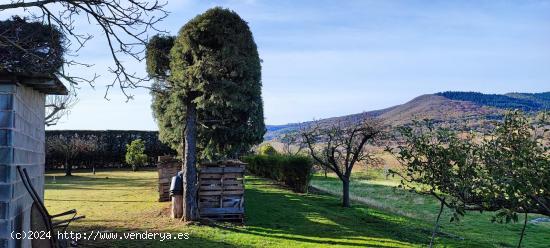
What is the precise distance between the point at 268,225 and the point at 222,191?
1.40 metres

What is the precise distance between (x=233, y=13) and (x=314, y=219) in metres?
5.88

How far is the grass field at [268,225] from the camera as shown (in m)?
9.48

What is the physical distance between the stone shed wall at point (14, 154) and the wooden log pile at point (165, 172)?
8.90 meters

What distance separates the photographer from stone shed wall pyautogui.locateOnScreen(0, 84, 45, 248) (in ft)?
14.7

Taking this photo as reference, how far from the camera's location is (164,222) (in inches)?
440

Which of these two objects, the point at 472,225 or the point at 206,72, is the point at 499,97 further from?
the point at 206,72

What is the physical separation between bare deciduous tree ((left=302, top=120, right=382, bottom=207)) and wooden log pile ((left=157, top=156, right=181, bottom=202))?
5.17 meters

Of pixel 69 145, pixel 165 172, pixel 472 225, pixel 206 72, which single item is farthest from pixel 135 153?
pixel 472 225

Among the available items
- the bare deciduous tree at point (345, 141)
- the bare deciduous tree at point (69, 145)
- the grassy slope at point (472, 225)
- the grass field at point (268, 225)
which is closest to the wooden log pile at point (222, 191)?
the grass field at point (268, 225)

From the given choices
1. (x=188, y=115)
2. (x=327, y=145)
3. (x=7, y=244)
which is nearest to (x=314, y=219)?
(x=188, y=115)

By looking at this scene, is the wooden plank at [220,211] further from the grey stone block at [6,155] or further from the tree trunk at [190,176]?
the grey stone block at [6,155]

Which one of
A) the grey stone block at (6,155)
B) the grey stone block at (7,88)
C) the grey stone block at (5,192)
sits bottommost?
the grey stone block at (5,192)

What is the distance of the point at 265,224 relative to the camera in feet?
37.3

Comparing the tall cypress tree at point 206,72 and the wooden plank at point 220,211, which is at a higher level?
the tall cypress tree at point 206,72
